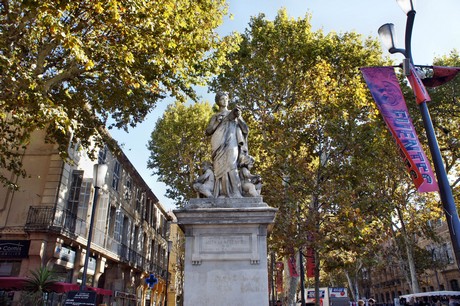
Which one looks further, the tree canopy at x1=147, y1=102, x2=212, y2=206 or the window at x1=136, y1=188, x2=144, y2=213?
the window at x1=136, y1=188, x2=144, y2=213

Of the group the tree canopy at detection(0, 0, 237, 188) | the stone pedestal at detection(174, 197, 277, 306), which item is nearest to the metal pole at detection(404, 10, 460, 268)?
the stone pedestal at detection(174, 197, 277, 306)

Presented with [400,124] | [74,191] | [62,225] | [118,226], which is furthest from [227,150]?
[118,226]

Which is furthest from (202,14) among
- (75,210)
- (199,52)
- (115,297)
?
(115,297)

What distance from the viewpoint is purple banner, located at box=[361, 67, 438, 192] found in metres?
6.30

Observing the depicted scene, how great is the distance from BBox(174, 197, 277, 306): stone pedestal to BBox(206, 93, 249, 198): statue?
482mm

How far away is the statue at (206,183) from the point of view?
22.9 feet

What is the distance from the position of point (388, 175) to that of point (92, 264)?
17.4m

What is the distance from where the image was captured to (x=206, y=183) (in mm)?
7145

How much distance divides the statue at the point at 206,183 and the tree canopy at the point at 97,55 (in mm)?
3994

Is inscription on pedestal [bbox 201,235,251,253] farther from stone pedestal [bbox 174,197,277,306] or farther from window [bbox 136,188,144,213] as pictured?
window [bbox 136,188,144,213]

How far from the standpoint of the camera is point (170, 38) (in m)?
10.7

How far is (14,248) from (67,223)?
7.64 ft

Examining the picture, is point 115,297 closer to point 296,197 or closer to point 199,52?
point 296,197

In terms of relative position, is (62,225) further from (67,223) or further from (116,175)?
(116,175)
